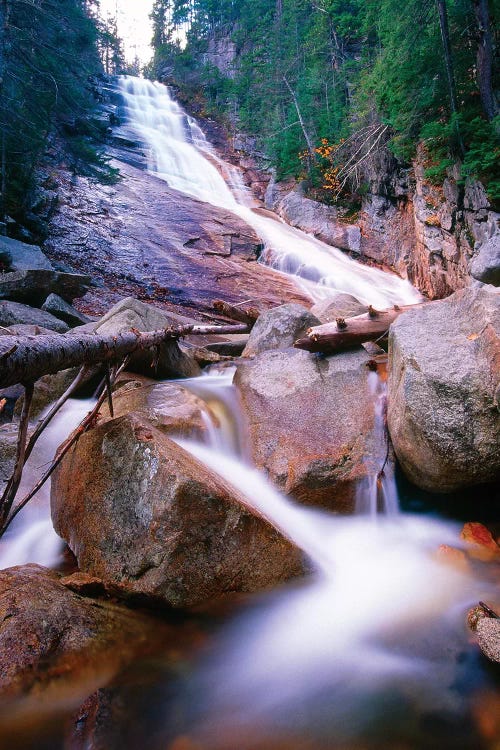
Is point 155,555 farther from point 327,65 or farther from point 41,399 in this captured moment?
point 327,65

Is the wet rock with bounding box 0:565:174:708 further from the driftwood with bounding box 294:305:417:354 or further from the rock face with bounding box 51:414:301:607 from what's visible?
the driftwood with bounding box 294:305:417:354

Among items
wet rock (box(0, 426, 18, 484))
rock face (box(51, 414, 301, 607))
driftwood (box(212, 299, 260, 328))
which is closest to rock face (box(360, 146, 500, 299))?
driftwood (box(212, 299, 260, 328))

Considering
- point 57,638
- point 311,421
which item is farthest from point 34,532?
point 311,421

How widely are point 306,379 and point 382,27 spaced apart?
18.0 metres

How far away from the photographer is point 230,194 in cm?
2256

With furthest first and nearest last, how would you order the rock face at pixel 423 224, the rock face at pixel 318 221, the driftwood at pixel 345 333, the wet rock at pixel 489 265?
the rock face at pixel 318 221 → the rock face at pixel 423 224 → the driftwood at pixel 345 333 → the wet rock at pixel 489 265

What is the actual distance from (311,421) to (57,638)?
3.04m

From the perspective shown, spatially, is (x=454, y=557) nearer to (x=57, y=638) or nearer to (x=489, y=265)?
(x=489, y=265)

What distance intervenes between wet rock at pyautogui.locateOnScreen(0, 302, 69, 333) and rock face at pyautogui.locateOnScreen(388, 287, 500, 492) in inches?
243

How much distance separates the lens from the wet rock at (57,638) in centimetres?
193

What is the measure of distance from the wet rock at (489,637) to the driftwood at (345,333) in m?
3.36

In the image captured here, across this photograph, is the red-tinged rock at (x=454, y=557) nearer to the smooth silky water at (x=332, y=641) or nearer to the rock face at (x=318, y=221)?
the smooth silky water at (x=332, y=641)

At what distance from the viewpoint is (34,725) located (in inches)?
71.8

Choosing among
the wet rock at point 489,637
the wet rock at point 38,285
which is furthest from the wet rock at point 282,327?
the wet rock at point 38,285
